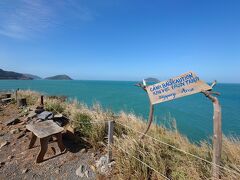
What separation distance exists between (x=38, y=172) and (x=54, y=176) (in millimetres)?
397

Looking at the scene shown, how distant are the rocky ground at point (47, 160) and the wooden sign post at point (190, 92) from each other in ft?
6.67

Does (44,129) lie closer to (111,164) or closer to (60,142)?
(60,142)

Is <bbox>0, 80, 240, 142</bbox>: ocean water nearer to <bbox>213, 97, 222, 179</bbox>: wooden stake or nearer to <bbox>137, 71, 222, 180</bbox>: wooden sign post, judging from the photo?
<bbox>137, 71, 222, 180</bbox>: wooden sign post

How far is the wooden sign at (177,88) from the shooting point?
2.85 m

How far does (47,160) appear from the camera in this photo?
4.18 metres

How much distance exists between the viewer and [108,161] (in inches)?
148

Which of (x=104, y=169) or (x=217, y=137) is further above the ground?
(x=217, y=137)

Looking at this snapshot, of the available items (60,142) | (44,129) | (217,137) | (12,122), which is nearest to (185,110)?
(12,122)

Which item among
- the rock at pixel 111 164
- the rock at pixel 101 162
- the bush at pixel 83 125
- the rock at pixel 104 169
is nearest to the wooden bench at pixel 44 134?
the bush at pixel 83 125

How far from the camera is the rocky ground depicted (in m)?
3.66

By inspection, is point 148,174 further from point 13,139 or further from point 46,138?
point 13,139

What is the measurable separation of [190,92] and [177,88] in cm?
24

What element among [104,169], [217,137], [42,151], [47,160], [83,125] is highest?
[217,137]

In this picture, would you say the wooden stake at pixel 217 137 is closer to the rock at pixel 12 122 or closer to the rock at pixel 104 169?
the rock at pixel 104 169
